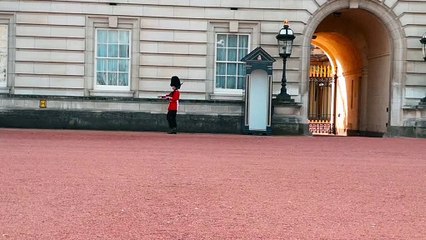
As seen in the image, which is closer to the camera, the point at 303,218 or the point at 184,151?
the point at 303,218

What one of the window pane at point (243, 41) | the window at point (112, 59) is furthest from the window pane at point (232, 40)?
the window at point (112, 59)

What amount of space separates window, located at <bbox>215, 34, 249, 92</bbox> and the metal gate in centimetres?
835

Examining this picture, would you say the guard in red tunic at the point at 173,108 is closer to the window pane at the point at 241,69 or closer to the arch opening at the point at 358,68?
the window pane at the point at 241,69

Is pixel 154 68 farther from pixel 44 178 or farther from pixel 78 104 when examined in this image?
pixel 44 178

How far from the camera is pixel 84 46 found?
19.5 metres

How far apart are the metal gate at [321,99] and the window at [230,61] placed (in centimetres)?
835

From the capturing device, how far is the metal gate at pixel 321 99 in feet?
95.3

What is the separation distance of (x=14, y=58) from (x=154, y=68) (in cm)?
417

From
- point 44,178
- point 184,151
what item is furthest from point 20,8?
point 44,178

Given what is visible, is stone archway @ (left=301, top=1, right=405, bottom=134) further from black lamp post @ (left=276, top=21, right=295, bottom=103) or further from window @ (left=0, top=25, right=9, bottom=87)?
window @ (left=0, top=25, right=9, bottom=87)

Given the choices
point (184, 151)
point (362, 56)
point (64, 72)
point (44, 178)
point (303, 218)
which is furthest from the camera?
point (362, 56)

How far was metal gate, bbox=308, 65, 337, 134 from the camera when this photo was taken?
29.0 meters

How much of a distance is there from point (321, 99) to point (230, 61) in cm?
1448

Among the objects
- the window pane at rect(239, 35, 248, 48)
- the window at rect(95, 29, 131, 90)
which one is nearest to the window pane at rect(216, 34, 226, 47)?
the window pane at rect(239, 35, 248, 48)
